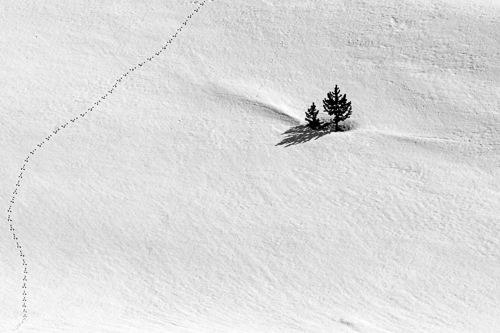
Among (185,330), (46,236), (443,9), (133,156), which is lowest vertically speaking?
(185,330)

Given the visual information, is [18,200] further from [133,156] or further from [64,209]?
[133,156]

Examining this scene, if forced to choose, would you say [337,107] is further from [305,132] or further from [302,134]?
[302,134]

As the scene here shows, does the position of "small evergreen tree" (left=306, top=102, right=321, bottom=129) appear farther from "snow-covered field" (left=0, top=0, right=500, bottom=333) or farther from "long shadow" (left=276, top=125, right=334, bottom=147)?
"snow-covered field" (left=0, top=0, right=500, bottom=333)

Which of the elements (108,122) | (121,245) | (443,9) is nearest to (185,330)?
(121,245)

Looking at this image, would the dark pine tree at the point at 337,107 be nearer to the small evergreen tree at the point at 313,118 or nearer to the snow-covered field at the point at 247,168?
the small evergreen tree at the point at 313,118

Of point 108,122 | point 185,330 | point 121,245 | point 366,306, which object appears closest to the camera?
point 185,330

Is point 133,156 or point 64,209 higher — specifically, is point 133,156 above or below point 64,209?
above

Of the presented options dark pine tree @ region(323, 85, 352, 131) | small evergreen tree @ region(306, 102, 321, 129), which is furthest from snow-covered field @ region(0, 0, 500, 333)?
dark pine tree @ region(323, 85, 352, 131)
